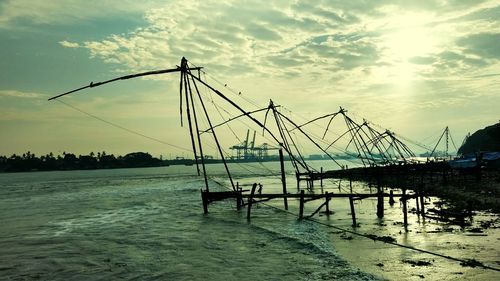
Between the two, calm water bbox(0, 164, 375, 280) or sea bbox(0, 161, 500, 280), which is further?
calm water bbox(0, 164, 375, 280)

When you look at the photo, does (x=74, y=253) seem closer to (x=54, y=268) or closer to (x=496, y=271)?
(x=54, y=268)

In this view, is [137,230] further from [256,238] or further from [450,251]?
[450,251]

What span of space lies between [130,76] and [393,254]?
11692 mm

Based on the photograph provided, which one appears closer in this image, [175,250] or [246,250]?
[246,250]

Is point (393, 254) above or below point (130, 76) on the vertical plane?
below

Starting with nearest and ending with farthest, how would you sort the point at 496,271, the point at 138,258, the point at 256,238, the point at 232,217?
the point at 496,271 → the point at 138,258 → the point at 256,238 → the point at 232,217

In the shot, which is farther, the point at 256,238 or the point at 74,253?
the point at 256,238

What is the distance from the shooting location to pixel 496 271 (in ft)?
37.1

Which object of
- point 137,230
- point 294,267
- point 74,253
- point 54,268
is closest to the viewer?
point 294,267

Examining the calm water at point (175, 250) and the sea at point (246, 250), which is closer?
the sea at point (246, 250)

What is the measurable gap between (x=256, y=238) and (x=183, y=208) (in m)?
16.6

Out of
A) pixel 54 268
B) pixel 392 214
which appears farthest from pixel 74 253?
pixel 392 214

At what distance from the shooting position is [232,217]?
26.2 m

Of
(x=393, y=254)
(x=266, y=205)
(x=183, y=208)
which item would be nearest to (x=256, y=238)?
(x=393, y=254)
